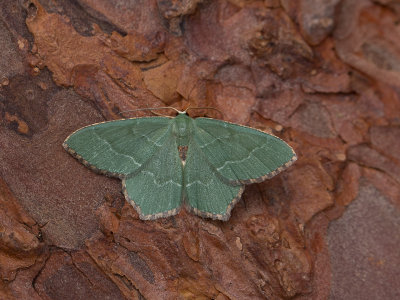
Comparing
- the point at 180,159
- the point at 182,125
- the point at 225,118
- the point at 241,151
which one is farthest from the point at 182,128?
the point at 241,151

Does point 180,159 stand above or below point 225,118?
below

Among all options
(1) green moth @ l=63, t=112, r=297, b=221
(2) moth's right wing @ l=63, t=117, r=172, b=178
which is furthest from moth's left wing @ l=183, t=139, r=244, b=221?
(2) moth's right wing @ l=63, t=117, r=172, b=178

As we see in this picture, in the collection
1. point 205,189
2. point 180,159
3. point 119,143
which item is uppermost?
point 119,143

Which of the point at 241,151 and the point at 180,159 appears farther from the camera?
the point at 180,159

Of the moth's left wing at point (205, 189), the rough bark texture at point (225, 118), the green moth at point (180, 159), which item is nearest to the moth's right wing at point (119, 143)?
the green moth at point (180, 159)

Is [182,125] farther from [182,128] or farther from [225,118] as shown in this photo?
[225,118]

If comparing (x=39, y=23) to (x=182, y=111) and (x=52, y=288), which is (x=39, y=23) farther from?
(x=52, y=288)

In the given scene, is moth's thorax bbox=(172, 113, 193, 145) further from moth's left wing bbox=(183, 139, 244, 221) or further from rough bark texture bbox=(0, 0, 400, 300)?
rough bark texture bbox=(0, 0, 400, 300)
